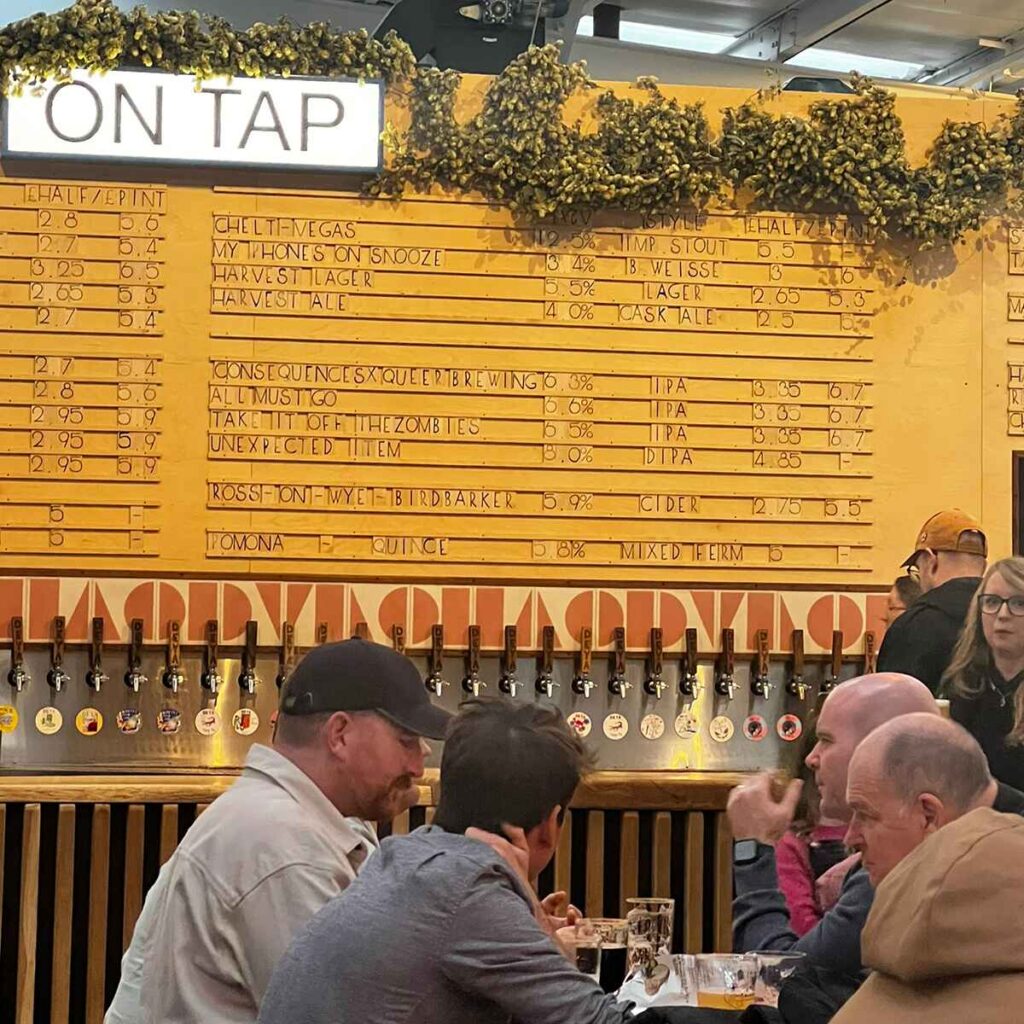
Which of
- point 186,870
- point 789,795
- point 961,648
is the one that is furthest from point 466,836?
point 961,648

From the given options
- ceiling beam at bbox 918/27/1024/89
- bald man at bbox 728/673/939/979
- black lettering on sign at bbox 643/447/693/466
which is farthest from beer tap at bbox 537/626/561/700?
ceiling beam at bbox 918/27/1024/89

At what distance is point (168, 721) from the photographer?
6.25 metres

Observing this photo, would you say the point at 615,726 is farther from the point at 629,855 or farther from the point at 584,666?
the point at 629,855

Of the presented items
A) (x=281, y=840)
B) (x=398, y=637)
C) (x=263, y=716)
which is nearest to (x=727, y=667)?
(x=398, y=637)

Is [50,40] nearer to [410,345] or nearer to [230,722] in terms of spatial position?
[410,345]

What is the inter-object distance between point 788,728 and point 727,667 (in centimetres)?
36

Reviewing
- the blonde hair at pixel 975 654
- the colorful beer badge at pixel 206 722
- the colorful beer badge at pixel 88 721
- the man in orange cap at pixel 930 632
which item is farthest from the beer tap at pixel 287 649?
the blonde hair at pixel 975 654

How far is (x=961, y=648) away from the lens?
15.1ft

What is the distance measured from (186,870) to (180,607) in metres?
3.49

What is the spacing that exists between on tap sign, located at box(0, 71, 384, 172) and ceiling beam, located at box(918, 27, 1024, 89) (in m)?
5.24

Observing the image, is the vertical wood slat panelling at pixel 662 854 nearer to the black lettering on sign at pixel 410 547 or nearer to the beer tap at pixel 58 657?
the black lettering on sign at pixel 410 547

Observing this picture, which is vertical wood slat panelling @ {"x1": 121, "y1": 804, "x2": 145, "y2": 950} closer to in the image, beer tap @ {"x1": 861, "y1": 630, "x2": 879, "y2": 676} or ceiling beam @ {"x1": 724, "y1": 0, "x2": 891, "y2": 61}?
beer tap @ {"x1": 861, "y1": 630, "x2": 879, "y2": 676}

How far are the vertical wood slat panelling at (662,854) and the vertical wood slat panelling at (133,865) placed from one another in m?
1.71

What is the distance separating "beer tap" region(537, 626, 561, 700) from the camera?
20.9 feet
